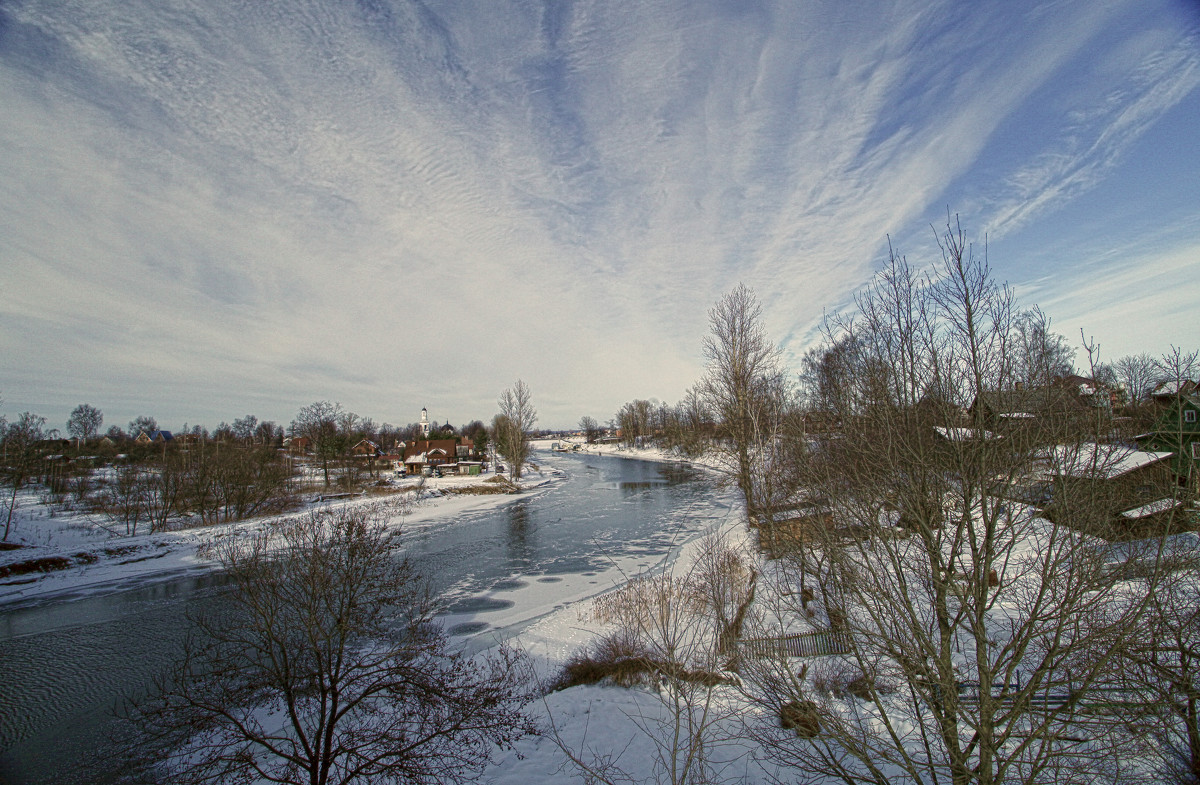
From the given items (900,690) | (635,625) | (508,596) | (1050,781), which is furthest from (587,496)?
(1050,781)

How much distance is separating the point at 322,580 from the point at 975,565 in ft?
29.0

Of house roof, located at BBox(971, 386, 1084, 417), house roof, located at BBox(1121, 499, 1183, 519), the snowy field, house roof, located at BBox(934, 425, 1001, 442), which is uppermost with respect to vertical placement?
house roof, located at BBox(971, 386, 1084, 417)

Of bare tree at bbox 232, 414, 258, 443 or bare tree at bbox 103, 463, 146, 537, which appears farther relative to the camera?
bare tree at bbox 232, 414, 258, 443

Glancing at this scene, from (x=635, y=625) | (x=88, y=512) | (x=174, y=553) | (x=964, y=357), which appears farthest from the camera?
(x=88, y=512)

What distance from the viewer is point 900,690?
945 cm

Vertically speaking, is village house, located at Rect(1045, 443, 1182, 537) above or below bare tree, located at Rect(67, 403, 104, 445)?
below

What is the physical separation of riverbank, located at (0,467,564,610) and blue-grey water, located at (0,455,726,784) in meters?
1.68

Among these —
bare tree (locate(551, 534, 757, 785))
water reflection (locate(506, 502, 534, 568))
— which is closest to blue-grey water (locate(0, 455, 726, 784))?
water reflection (locate(506, 502, 534, 568))

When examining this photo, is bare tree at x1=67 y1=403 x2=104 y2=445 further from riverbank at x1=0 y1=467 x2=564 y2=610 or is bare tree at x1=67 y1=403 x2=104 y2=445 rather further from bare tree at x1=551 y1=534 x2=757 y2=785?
bare tree at x1=551 y1=534 x2=757 y2=785

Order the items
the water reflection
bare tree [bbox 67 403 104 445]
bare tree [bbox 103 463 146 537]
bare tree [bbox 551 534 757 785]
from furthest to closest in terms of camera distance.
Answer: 1. bare tree [bbox 67 403 104 445]
2. bare tree [bbox 103 463 146 537]
3. the water reflection
4. bare tree [bbox 551 534 757 785]

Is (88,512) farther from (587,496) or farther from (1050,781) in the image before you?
(1050,781)

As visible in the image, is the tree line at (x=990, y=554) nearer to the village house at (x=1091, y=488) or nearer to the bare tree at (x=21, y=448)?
the village house at (x=1091, y=488)

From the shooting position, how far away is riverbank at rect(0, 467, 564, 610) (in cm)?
1942

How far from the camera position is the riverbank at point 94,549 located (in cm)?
1942
